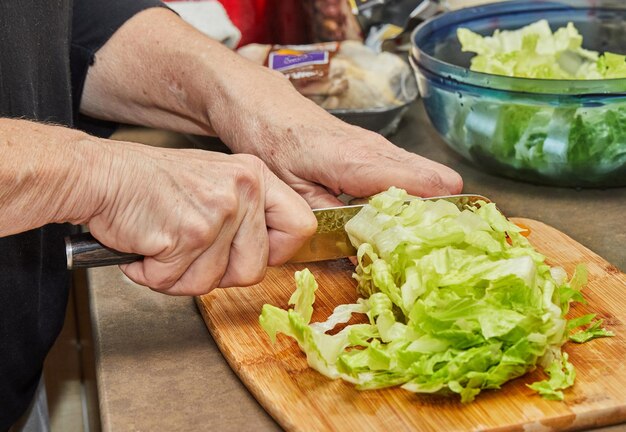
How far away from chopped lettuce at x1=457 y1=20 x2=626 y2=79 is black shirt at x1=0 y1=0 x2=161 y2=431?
3.22ft

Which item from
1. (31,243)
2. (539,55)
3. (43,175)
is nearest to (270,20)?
(539,55)

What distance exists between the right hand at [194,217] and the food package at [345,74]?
81 cm

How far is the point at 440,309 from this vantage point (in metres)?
1.34

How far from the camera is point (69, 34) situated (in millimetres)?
1912

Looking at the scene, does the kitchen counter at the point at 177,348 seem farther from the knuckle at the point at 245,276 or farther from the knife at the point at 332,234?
the knife at the point at 332,234

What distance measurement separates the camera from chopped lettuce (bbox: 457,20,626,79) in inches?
84.1

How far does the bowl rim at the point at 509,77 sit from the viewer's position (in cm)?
181

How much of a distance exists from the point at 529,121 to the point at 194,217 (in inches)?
33.8

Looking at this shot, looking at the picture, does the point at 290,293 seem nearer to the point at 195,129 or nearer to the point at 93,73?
the point at 195,129

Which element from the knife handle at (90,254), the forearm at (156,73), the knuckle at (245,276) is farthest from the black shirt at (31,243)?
the knuckle at (245,276)

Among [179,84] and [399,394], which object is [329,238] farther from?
[179,84]

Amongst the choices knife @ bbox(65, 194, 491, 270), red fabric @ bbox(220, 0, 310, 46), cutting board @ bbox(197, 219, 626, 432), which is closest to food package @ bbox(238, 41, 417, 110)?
red fabric @ bbox(220, 0, 310, 46)

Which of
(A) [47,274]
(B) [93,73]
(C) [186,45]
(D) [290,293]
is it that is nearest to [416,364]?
(D) [290,293]

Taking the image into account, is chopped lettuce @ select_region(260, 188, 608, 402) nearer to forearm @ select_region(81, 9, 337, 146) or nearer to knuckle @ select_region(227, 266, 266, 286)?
knuckle @ select_region(227, 266, 266, 286)
